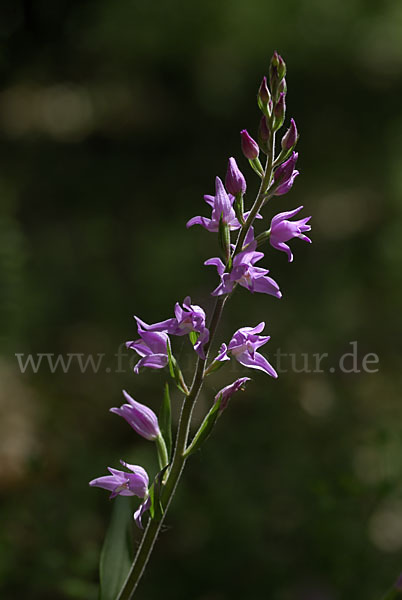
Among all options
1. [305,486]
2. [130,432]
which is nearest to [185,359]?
[130,432]

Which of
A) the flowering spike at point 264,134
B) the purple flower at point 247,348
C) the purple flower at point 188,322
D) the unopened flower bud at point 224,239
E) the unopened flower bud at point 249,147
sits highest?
the flowering spike at point 264,134

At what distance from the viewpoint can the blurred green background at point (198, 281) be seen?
3.04 meters

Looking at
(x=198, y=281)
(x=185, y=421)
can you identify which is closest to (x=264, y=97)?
(x=185, y=421)

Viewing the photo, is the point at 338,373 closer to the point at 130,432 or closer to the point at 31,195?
the point at 130,432

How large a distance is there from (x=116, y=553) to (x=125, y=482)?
296 mm

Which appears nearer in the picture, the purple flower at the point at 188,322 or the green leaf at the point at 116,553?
the purple flower at the point at 188,322

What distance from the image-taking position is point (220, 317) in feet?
5.75

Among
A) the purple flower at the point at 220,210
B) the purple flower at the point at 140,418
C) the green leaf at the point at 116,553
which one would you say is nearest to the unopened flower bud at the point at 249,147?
the purple flower at the point at 220,210

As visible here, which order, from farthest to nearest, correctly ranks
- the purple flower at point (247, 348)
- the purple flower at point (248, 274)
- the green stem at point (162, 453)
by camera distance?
the green stem at point (162, 453) < the purple flower at point (247, 348) < the purple flower at point (248, 274)

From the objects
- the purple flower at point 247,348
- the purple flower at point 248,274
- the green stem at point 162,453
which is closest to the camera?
the purple flower at point 248,274

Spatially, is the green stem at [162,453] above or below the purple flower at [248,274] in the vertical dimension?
below

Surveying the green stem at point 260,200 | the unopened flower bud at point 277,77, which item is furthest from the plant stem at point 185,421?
the unopened flower bud at point 277,77

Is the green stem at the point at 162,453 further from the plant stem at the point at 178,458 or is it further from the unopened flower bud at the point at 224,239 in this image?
the unopened flower bud at the point at 224,239

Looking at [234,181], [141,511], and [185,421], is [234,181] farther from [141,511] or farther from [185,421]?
[141,511]
